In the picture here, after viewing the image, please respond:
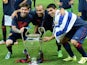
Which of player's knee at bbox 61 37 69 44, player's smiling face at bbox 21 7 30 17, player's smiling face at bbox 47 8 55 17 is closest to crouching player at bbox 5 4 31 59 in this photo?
player's smiling face at bbox 21 7 30 17

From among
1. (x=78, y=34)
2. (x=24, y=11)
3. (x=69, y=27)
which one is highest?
(x=24, y=11)

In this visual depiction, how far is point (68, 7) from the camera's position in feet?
36.4

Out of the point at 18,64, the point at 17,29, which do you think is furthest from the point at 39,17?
the point at 18,64

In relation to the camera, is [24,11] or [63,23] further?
[24,11]

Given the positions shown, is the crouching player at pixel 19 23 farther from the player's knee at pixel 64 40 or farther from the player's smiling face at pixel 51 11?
the player's knee at pixel 64 40

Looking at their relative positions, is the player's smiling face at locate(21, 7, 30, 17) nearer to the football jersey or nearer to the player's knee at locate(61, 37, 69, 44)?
the football jersey

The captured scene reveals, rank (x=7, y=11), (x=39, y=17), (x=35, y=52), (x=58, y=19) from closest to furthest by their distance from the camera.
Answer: (x=58, y=19), (x=39, y=17), (x=35, y=52), (x=7, y=11)

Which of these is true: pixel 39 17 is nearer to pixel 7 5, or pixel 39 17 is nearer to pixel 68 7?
pixel 7 5

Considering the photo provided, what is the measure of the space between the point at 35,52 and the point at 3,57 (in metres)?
0.90

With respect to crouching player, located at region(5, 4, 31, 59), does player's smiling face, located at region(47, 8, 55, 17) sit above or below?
above

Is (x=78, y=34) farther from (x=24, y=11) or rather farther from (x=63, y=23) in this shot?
(x=24, y=11)

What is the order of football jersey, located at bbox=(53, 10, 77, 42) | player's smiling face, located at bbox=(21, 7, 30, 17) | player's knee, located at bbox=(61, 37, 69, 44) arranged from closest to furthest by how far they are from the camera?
1. football jersey, located at bbox=(53, 10, 77, 42)
2. player's smiling face, located at bbox=(21, 7, 30, 17)
3. player's knee, located at bbox=(61, 37, 69, 44)

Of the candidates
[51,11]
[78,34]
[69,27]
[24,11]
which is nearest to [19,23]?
[24,11]

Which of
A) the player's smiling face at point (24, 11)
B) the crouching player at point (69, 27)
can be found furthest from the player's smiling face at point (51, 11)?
the player's smiling face at point (24, 11)
